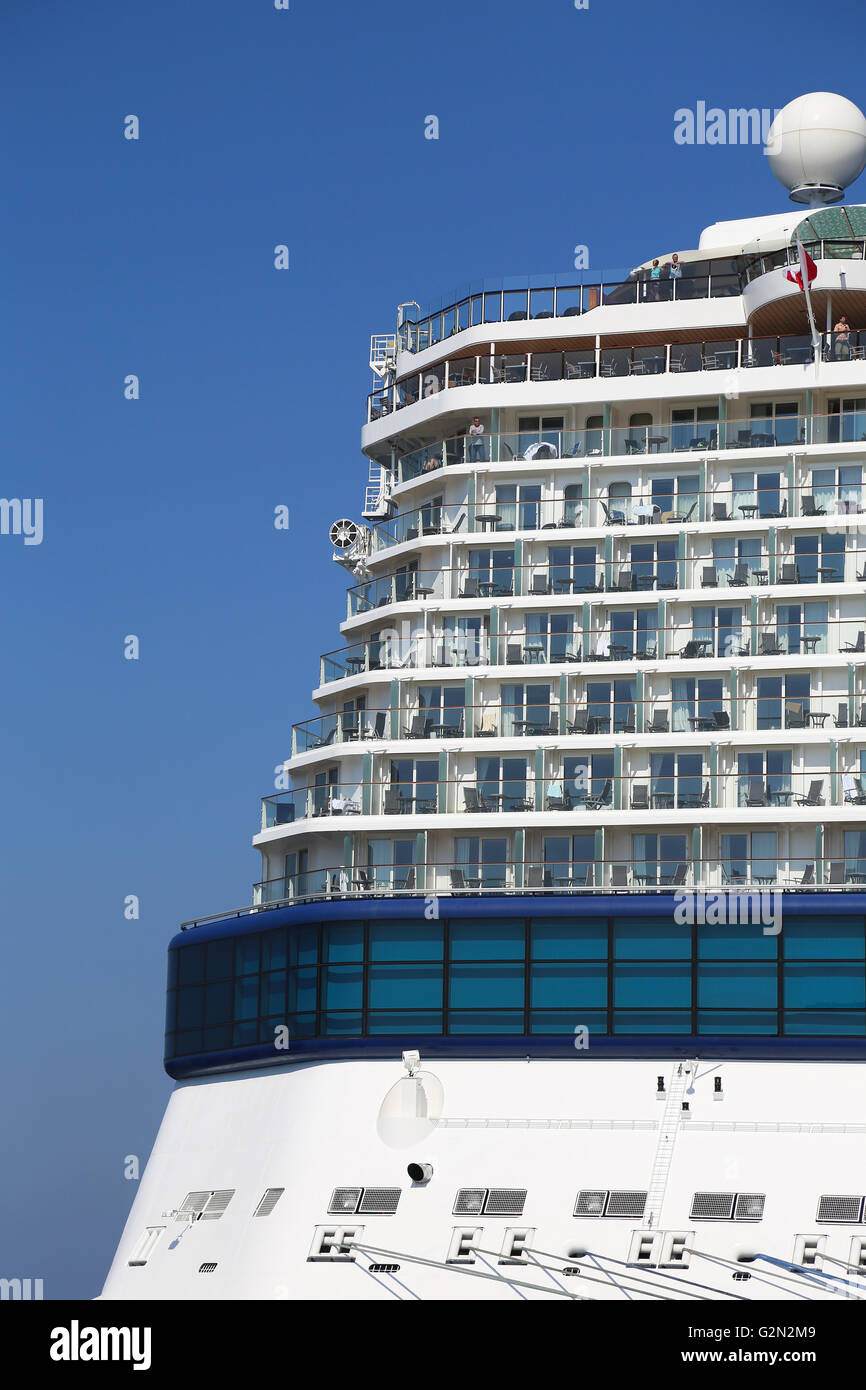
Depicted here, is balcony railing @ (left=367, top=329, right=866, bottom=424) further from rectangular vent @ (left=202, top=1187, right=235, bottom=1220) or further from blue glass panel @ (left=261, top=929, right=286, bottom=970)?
rectangular vent @ (left=202, top=1187, right=235, bottom=1220)

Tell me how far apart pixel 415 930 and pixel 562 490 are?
11844 mm

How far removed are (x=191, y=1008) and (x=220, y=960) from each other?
1.58 metres

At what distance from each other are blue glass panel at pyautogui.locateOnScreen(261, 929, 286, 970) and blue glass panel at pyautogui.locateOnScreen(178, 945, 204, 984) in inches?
113

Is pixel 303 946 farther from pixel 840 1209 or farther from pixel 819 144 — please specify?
pixel 819 144

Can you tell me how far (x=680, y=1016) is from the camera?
51.7 metres

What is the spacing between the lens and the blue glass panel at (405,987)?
174 feet

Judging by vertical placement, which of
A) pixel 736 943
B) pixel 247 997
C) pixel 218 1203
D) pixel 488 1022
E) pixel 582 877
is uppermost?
pixel 582 877

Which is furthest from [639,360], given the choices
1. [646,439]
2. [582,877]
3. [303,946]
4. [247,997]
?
[247,997]

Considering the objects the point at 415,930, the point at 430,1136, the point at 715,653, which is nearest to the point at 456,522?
the point at 715,653

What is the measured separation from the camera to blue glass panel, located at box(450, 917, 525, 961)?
52.9 m

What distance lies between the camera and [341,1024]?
53.3 m

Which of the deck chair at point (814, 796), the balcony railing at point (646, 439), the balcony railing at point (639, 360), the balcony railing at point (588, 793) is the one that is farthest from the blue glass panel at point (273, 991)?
the balcony railing at point (639, 360)

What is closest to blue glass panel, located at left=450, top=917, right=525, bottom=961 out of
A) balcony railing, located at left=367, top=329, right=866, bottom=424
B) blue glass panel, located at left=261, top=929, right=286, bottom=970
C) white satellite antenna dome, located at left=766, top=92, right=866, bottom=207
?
blue glass panel, located at left=261, top=929, right=286, bottom=970

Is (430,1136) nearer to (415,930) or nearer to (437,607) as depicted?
(415,930)
